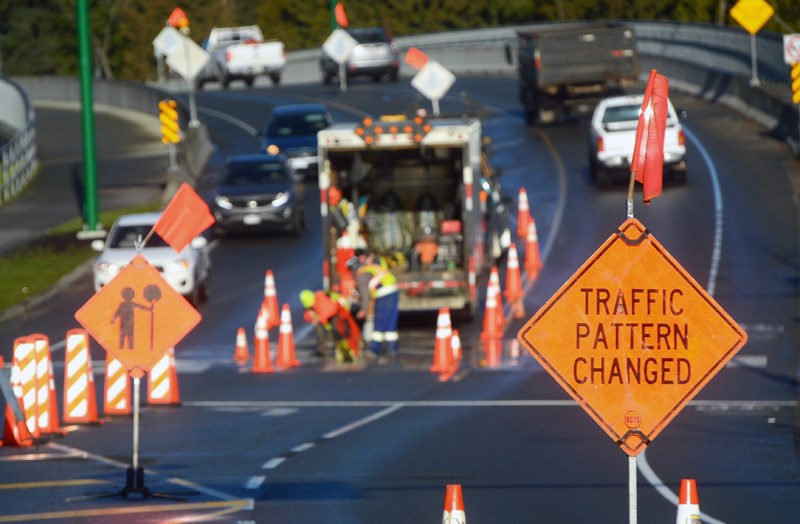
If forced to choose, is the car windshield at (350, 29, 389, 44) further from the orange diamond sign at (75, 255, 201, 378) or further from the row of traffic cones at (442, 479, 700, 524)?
the row of traffic cones at (442, 479, 700, 524)

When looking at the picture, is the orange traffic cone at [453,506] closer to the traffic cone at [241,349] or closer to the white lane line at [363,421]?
the white lane line at [363,421]

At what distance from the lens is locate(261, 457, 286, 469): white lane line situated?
51.5 ft

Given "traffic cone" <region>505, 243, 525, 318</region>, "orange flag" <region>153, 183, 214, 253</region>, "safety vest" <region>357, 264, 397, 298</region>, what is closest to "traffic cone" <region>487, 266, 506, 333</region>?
"safety vest" <region>357, 264, 397, 298</region>

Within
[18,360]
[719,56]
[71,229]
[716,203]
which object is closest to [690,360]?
[18,360]

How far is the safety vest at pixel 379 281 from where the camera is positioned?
23172 mm

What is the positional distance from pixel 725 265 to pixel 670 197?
6.66 metres

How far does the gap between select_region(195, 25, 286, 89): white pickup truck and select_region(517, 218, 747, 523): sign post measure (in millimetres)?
59297

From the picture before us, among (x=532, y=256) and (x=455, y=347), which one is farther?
(x=532, y=256)

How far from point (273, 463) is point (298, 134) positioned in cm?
2818

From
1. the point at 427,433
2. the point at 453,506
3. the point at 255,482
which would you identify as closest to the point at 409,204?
the point at 427,433

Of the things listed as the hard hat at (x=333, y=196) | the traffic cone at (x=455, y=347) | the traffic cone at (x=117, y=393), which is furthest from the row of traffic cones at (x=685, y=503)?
the hard hat at (x=333, y=196)

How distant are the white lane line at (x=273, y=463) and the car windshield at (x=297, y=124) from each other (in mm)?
A: 27833

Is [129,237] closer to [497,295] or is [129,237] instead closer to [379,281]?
[497,295]

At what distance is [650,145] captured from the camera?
10.3 metres
